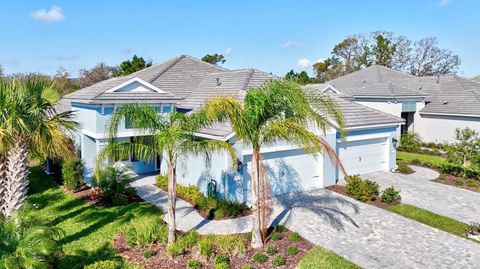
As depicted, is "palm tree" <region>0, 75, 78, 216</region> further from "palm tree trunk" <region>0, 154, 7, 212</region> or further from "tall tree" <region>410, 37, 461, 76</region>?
"tall tree" <region>410, 37, 461, 76</region>

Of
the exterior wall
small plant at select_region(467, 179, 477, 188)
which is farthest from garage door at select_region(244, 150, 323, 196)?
the exterior wall

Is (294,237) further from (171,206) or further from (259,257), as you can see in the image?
(171,206)

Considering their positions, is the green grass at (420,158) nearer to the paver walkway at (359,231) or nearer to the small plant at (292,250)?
the paver walkway at (359,231)

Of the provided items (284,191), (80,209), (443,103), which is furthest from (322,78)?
(80,209)

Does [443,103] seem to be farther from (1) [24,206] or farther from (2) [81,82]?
(2) [81,82]

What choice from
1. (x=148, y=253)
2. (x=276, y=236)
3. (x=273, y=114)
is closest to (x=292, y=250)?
(x=276, y=236)
